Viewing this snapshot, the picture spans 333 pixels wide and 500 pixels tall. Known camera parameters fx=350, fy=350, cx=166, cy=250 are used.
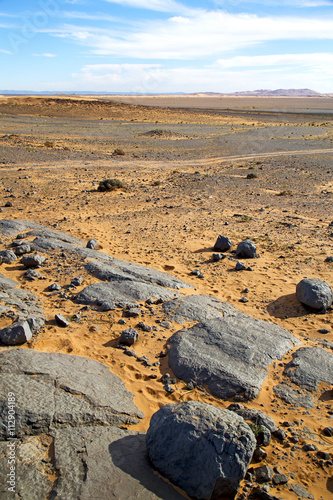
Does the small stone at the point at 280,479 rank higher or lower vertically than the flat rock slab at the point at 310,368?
lower

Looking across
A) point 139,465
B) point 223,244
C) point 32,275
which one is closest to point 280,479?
point 139,465

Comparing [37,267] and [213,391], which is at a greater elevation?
[37,267]

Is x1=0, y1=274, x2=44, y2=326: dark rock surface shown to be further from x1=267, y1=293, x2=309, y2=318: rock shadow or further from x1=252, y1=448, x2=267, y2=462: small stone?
x1=267, y1=293, x2=309, y2=318: rock shadow

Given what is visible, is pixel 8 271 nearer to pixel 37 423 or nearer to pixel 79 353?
pixel 79 353

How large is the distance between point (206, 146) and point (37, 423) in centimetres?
2870

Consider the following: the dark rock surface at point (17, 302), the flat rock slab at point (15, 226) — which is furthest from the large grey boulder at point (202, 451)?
the flat rock slab at point (15, 226)

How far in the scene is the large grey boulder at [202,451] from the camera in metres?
2.89

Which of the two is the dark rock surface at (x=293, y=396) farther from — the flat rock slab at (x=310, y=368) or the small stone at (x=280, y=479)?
the small stone at (x=280, y=479)

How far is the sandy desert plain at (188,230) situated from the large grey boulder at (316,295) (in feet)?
0.60

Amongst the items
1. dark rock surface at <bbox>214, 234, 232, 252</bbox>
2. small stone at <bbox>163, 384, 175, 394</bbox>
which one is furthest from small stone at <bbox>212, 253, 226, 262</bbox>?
small stone at <bbox>163, 384, 175, 394</bbox>

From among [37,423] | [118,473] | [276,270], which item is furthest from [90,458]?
[276,270]

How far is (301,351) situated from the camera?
499cm

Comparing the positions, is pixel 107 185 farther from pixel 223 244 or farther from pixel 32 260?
pixel 32 260

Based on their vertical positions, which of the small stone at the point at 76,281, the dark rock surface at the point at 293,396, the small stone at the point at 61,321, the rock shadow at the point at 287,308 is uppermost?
the small stone at the point at 76,281
